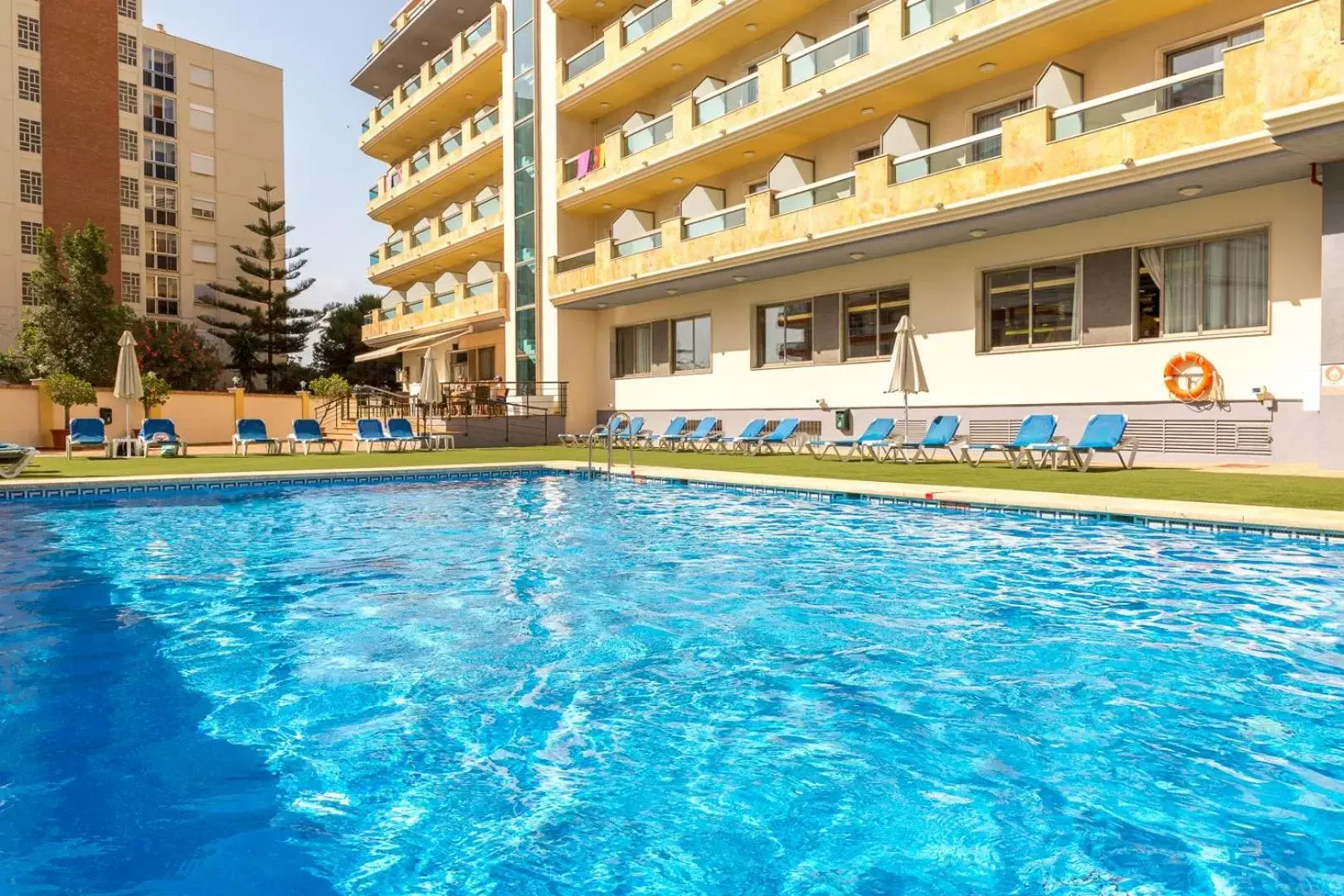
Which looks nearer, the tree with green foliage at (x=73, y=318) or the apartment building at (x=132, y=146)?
the tree with green foliage at (x=73, y=318)

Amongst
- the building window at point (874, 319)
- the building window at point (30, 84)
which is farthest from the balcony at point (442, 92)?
the building window at point (874, 319)

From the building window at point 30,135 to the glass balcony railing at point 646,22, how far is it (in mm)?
31688

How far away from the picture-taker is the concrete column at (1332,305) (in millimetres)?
12258

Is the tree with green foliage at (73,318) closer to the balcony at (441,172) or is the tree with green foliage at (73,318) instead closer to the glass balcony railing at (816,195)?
the balcony at (441,172)

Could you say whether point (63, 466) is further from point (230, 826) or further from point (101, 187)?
point (101, 187)

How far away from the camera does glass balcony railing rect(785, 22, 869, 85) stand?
1856 centimetres

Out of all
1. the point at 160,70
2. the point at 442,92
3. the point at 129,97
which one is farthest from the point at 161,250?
the point at 442,92

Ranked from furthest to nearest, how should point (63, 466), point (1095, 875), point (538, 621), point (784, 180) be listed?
point (784, 180) < point (63, 466) < point (538, 621) < point (1095, 875)

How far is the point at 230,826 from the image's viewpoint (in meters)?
3.22

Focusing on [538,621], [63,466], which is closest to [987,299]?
[538,621]

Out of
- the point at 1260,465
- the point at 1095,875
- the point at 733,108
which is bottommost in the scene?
the point at 1095,875

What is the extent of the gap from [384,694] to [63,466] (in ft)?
54.5

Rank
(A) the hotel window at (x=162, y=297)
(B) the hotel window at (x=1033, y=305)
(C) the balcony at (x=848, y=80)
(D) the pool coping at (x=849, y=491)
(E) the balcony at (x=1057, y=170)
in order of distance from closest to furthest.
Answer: (D) the pool coping at (x=849, y=491) < (E) the balcony at (x=1057, y=170) < (C) the balcony at (x=848, y=80) < (B) the hotel window at (x=1033, y=305) < (A) the hotel window at (x=162, y=297)

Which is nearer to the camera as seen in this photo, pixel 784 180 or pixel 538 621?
pixel 538 621
